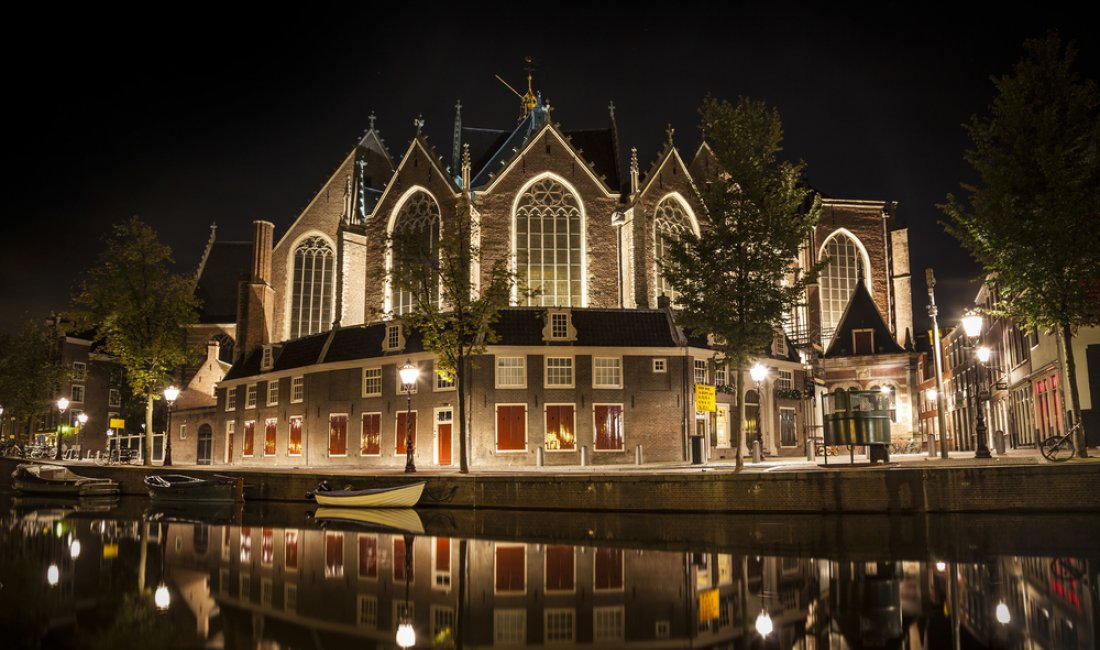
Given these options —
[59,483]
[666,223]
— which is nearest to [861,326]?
[666,223]

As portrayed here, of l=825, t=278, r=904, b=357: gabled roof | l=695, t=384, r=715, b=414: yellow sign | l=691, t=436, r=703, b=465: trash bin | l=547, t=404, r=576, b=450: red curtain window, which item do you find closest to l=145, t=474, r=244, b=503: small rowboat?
l=547, t=404, r=576, b=450: red curtain window

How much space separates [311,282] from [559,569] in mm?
40926

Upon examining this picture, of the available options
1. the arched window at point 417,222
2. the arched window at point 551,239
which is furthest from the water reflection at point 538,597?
the arched window at point 417,222

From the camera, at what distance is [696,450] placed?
3250cm

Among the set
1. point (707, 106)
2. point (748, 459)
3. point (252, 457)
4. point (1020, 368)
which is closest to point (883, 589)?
point (707, 106)

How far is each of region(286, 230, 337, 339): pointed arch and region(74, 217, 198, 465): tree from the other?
8.63 metres

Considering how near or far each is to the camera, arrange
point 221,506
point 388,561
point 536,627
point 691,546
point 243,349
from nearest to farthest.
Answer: point 536,627 < point 388,561 < point 691,546 < point 221,506 < point 243,349

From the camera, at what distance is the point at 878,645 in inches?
299

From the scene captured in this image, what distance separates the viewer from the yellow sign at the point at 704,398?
102 ft

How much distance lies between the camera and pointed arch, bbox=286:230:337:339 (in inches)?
1924

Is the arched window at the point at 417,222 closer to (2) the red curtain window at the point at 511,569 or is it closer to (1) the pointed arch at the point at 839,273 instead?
(2) the red curtain window at the point at 511,569

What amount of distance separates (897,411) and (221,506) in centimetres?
3873

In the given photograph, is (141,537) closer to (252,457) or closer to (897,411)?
(252,457)

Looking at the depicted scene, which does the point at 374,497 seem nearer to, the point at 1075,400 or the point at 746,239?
the point at 746,239
